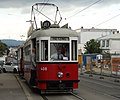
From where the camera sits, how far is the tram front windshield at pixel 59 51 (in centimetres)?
1742

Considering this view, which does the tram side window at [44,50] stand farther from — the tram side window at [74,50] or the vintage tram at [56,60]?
the tram side window at [74,50]

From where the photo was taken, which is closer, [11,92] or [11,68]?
[11,92]

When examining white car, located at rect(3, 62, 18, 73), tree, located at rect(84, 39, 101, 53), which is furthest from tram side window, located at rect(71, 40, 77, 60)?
tree, located at rect(84, 39, 101, 53)

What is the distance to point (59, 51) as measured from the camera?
57.3 ft

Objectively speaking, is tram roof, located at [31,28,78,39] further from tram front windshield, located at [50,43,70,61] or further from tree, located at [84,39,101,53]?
tree, located at [84,39,101,53]

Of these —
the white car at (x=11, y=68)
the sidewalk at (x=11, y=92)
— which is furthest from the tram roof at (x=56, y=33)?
the white car at (x=11, y=68)

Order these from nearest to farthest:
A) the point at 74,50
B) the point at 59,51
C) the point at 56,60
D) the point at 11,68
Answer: the point at 56,60
the point at 59,51
the point at 74,50
the point at 11,68

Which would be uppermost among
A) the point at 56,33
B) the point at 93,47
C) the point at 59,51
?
the point at 93,47

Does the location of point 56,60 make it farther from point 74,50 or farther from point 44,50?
point 74,50

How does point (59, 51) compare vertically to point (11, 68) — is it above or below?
above

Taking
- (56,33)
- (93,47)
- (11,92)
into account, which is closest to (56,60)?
(56,33)

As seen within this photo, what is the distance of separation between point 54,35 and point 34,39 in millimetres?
1800

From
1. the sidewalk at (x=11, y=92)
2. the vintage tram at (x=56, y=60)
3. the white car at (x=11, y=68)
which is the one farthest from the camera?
the white car at (x=11, y=68)

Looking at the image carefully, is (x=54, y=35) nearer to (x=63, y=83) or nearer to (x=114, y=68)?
(x=63, y=83)
